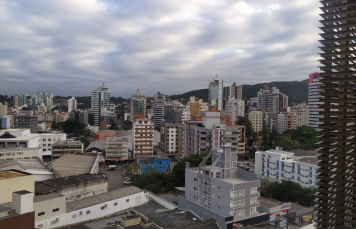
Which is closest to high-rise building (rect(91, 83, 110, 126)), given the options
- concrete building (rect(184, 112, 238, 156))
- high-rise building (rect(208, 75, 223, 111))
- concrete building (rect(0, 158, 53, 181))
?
high-rise building (rect(208, 75, 223, 111))

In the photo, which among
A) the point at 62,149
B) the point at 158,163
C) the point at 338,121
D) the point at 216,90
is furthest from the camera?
the point at 216,90

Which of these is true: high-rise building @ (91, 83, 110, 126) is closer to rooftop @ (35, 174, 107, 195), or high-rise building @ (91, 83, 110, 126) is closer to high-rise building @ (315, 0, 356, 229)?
rooftop @ (35, 174, 107, 195)

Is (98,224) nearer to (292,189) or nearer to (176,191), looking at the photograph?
(176,191)

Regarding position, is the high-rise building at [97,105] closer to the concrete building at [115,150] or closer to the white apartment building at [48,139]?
the white apartment building at [48,139]

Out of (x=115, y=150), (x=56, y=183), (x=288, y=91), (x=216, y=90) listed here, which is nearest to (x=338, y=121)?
(x=56, y=183)

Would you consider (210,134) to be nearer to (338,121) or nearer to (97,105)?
(338,121)

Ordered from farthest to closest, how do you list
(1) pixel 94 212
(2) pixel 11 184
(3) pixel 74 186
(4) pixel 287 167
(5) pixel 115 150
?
1. (5) pixel 115 150
2. (4) pixel 287 167
3. (3) pixel 74 186
4. (1) pixel 94 212
5. (2) pixel 11 184

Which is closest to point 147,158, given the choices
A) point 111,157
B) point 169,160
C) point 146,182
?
point 169,160
